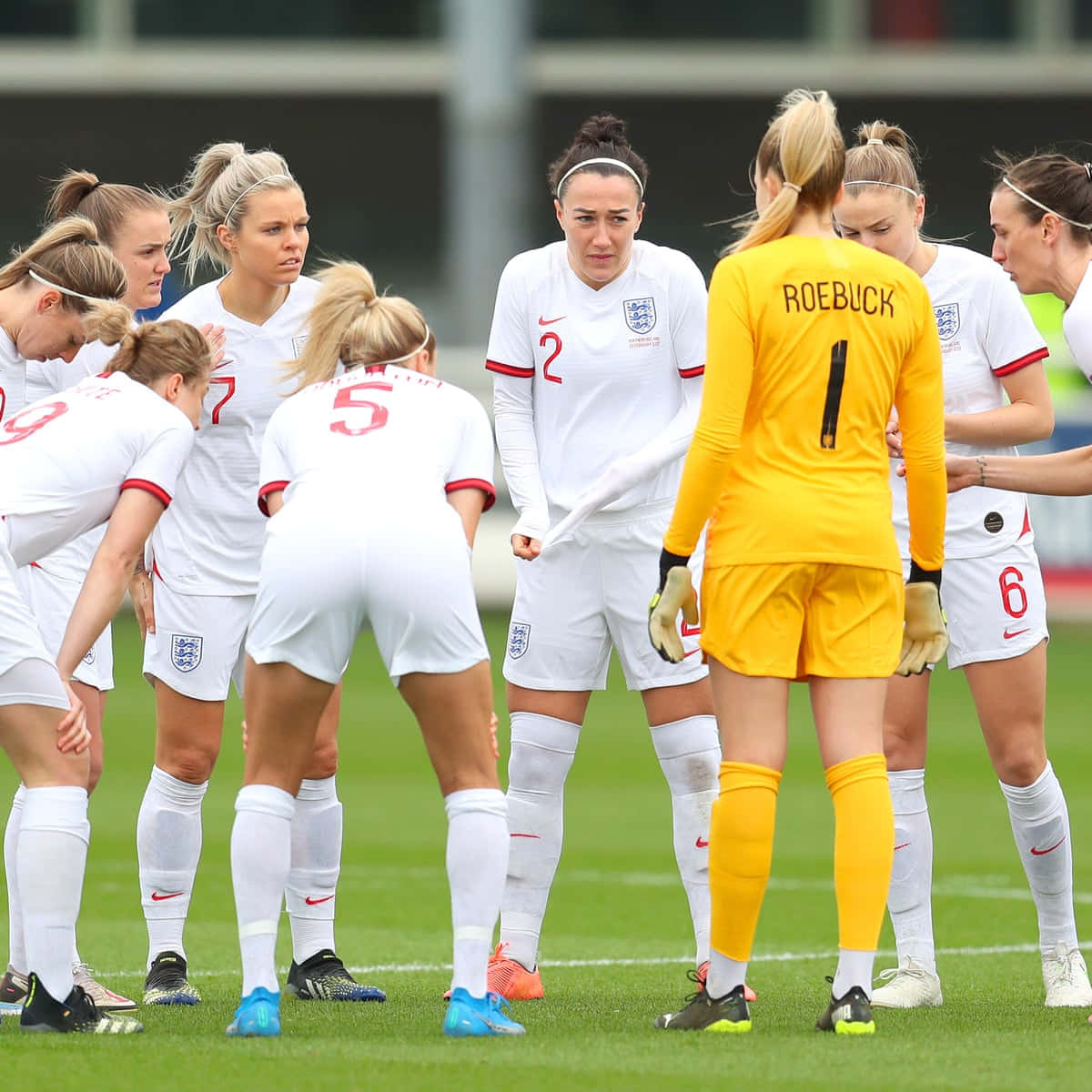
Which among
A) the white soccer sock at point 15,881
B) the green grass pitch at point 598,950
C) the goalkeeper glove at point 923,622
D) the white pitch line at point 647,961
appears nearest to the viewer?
the green grass pitch at point 598,950

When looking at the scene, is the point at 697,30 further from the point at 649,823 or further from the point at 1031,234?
the point at 1031,234

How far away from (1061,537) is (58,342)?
1396 cm

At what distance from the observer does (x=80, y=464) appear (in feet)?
17.1

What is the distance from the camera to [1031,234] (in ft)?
18.6

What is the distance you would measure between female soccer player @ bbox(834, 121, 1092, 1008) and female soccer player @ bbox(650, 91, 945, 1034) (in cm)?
77

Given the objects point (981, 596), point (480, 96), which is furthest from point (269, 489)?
point (480, 96)

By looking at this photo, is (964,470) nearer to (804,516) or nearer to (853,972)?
(804,516)

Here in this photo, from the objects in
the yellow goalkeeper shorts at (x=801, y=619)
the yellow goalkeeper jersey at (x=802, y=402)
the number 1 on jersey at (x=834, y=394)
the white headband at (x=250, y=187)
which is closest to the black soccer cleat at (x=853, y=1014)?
the yellow goalkeeper shorts at (x=801, y=619)

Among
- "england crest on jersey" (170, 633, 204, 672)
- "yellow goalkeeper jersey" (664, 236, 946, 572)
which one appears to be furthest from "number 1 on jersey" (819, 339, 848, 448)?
"england crest on jersey" (170, 633, 204, 672)

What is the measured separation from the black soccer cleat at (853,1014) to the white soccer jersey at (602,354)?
5.48 feet

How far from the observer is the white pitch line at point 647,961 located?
6.76 metres

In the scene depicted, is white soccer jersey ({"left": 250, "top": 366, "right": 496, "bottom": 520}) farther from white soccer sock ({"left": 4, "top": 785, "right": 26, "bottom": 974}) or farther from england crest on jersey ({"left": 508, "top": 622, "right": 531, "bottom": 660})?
white soccer sock ({"left": 4, "top": 785, "right": 26, "bottom": 974})

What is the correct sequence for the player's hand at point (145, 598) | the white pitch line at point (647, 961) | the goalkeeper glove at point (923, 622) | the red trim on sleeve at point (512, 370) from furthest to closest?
the white pitch line at point (647, 961) → the player's hand at point (145, 598) → the red trim on sleeve at point (512, 370) → the goalkeeper glove at point (923, 622)

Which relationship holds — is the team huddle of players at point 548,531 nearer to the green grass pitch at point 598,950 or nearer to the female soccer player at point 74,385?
the female soccer player at point 74,385
